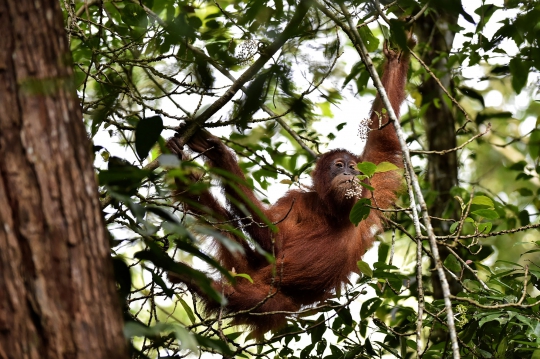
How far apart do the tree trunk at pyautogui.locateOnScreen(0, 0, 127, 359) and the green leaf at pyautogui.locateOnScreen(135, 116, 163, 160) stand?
0.85 m

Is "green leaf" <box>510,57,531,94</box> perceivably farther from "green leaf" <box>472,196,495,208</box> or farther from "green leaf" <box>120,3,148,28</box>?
"green leaf" <box>120,3,148,28</box>

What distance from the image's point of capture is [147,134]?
114 inches

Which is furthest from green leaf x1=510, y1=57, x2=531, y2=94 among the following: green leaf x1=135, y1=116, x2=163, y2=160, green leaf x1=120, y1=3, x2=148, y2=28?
green leaf x1=135, y1=116, x2=163, y2=160

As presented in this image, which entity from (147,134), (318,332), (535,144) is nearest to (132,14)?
(147,134)

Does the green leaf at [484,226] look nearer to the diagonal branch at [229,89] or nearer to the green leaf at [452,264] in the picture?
the green leaf at [452,264]

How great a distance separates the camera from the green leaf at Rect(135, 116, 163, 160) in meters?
2.88

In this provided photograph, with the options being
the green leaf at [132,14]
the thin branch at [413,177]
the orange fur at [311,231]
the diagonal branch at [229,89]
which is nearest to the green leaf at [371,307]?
the orange fur at [311,231]

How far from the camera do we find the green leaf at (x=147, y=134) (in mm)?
2877

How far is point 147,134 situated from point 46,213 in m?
1.06

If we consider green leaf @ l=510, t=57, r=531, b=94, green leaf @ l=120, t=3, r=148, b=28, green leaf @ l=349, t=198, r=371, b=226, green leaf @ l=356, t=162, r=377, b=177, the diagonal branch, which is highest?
green leaf @ l=120, t=3, r=148, b=28

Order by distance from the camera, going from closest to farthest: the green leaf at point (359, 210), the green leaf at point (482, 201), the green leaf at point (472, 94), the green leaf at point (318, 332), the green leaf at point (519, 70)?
the green leaf at point (359, 210) → the green leaf at point (482, 201) → the green leaf at point (318, 332) → the green leaf at point (519, 70) → the green leaf at point (472, 94)

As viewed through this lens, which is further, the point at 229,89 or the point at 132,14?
the point at 132,14

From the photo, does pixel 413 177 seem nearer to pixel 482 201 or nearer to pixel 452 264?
pixel 482 201

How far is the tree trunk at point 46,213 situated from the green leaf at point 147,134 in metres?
0.85
